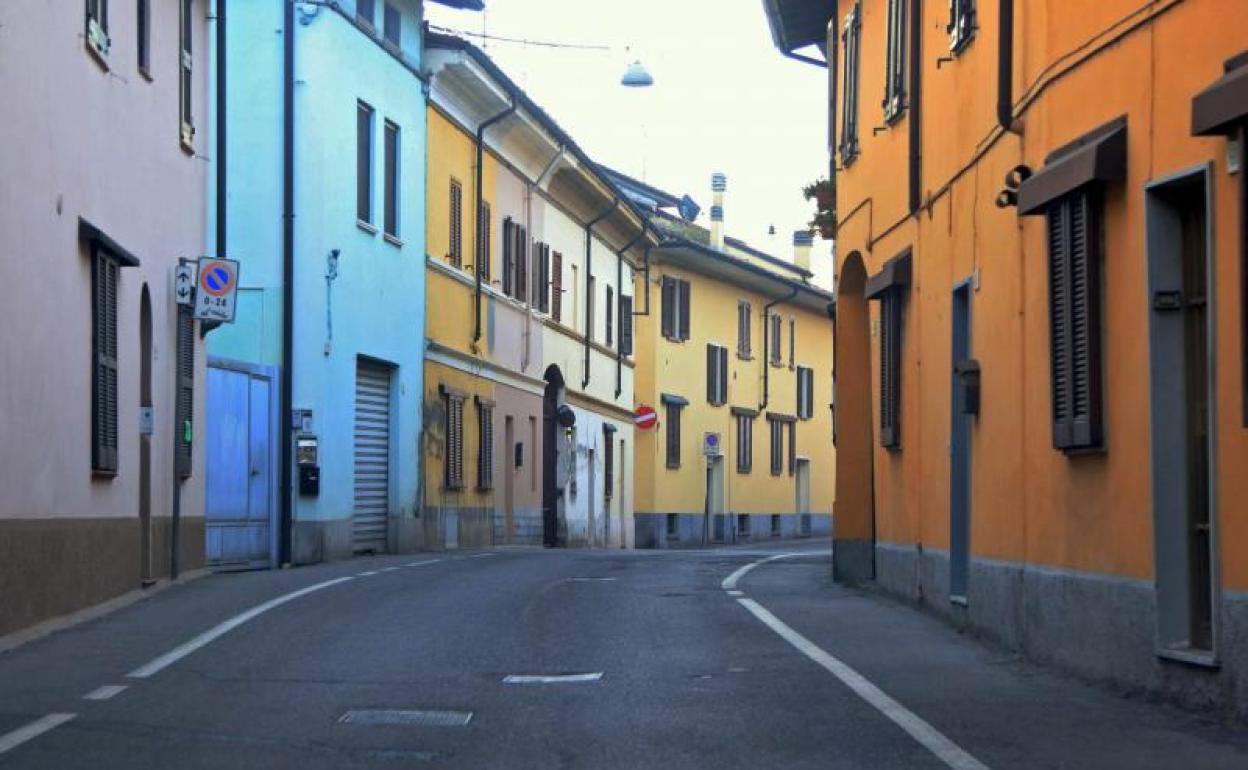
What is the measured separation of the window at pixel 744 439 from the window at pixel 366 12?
3226 centimetres

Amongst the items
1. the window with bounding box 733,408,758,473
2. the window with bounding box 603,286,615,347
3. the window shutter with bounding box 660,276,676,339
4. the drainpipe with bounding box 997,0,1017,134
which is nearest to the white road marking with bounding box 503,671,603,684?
the drainpipe with bounding box 997,0,1017,134

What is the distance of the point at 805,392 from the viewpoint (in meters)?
67.8

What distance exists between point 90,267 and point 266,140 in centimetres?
1043

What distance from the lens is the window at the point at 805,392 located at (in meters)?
67.1

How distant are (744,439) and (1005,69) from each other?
158ft

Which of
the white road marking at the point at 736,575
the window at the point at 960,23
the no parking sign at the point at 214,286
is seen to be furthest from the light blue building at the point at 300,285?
the window at the point at 960,23

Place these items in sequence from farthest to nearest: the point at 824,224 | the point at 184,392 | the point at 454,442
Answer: the point at 454,442, the point at 824,224, the point at 184,392

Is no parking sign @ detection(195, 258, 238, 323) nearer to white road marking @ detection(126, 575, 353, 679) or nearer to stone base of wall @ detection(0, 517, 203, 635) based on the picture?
stone base of wall @ detection(0, 517, 203, 635)

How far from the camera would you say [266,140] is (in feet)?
90.6

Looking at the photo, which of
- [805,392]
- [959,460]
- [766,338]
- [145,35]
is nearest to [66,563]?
[145,35]

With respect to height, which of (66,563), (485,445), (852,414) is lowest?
(66,563)

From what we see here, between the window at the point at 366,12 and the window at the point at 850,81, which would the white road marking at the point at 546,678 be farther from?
the window at the point at 366,12

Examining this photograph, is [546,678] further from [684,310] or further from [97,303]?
[684,310]

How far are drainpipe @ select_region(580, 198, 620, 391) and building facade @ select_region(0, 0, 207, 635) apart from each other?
78.7 ft
